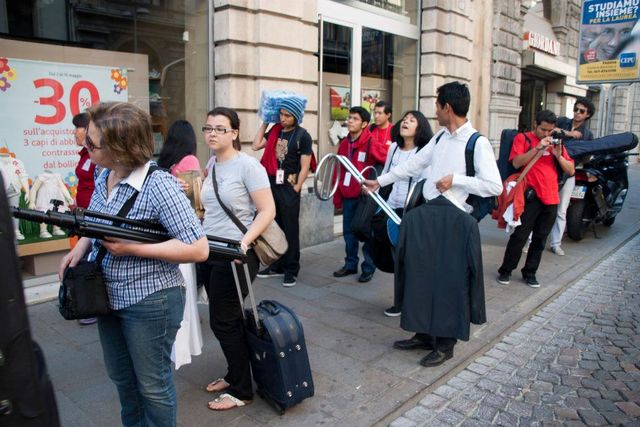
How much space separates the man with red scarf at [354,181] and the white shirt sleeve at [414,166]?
1.38 meters

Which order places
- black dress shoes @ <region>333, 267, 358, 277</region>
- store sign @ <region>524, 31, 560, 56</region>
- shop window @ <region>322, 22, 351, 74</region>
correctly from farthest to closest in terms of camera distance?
store sign @ <region>524, 31, 560, 56</region>, shop window @ <region>322, 22, 351, 74</region>, black dress shoes @ <region>333, 267, 358, 277</region>

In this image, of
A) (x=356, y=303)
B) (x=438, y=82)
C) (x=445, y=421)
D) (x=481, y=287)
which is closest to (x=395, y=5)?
(x=438, y=82)

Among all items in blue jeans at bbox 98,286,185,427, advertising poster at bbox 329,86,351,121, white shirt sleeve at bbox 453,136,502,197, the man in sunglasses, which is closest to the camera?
blue jeans at bbox 98,286,185,427

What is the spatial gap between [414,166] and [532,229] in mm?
2275

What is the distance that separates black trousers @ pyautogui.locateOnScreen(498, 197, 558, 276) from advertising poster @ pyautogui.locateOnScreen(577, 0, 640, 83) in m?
7.08

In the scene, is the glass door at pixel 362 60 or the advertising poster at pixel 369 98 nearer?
the glass door at pixel 362 60

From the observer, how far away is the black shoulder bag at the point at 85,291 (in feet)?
6.73

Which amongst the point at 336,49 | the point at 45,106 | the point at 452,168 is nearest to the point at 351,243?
the point at 452,168

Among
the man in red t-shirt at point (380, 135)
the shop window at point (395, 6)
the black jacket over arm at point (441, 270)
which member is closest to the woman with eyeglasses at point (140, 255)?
the black jacket over arm at point (441, 270)

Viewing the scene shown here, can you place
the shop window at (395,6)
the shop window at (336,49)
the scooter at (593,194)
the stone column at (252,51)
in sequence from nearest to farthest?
the stone column at (252,51) < the scooter at (593,194) < the shop window at (336,49) < the shop window at (395,6)

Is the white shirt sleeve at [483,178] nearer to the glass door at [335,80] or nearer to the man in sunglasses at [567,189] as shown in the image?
the man in sunglasses at [567,189]

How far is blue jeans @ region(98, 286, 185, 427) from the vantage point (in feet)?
7.20

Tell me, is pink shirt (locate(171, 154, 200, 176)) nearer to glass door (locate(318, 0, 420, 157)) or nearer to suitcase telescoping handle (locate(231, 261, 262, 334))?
suitcase telescoping handle (locate(231, 261, 262, 334))

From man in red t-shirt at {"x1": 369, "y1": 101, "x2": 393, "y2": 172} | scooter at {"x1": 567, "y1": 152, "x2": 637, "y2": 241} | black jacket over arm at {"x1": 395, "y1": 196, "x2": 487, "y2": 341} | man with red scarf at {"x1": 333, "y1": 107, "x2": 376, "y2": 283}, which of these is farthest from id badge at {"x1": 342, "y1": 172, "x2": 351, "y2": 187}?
scooter at {"x1": 567, "y1": 152, "x2": 637, "y2": 241}
